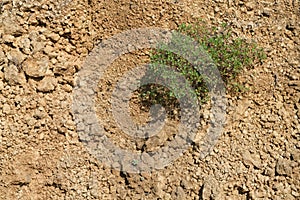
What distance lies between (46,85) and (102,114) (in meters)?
0.56

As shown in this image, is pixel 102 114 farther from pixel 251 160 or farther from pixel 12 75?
pixel 251 160

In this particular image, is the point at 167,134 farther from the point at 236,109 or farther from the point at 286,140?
the point at 286,140

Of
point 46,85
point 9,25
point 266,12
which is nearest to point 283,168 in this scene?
point 266,12

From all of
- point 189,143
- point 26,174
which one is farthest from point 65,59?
point 189,143

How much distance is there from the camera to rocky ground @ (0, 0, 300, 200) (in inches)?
139

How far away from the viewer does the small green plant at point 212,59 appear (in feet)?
11.9

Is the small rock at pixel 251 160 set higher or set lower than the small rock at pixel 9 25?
lower

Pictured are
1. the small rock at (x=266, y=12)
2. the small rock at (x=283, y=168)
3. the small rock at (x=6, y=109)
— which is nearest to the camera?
the small rock at (x=283, y=168)

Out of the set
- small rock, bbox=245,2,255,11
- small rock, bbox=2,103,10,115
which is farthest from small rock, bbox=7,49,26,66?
small rock, bbox=245,2,255,11

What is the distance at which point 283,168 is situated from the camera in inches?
137

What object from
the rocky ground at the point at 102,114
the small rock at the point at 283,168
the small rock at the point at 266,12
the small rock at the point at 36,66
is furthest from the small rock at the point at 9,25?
the small rock at the point at 283,168

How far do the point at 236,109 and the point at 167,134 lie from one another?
2.08 feet

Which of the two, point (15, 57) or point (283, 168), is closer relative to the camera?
point (283, 168)

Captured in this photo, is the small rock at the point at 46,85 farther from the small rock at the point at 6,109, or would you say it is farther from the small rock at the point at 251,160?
the small rock at the point at 251,160
